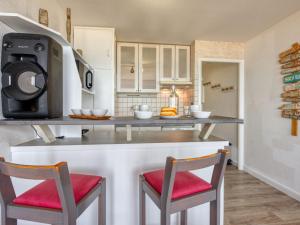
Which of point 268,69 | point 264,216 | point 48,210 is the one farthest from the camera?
point 268,69

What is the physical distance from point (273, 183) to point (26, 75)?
3261 mm

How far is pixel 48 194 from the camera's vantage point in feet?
3.06

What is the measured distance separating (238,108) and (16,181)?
3487 mm

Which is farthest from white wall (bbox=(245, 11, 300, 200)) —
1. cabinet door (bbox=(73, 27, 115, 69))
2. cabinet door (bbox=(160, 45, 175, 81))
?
cabinet door (bbox=(73, 27, 115, 69))

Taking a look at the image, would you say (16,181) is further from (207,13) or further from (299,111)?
(299,111)

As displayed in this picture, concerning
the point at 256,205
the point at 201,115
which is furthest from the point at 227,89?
the point at 201,115

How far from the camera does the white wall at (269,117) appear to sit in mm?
2557

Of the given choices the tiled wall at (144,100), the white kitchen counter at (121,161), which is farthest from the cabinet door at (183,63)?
the white kitchen counter at (121,161)

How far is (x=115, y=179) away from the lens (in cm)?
152

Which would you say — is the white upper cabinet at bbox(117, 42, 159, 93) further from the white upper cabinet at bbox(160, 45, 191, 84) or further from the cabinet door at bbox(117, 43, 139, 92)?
the white upper cabinet at bbox(160, 45, 191, 84)

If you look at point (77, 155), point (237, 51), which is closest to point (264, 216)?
point (77, 155)

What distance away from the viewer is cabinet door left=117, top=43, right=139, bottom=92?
3.62 metres

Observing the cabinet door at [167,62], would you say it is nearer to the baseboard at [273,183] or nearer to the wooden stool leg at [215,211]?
the baseboard at [273,183]

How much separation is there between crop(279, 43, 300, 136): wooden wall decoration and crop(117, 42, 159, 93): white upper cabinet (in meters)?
1.96
